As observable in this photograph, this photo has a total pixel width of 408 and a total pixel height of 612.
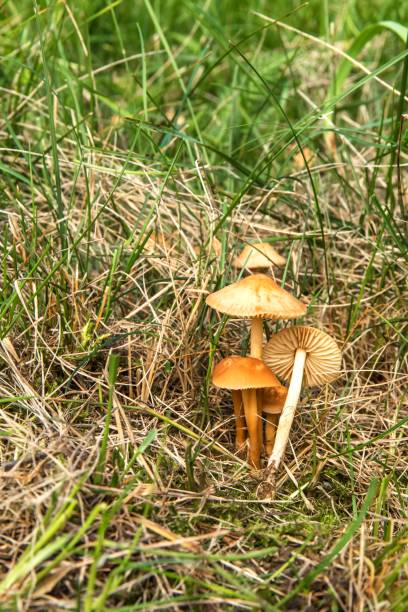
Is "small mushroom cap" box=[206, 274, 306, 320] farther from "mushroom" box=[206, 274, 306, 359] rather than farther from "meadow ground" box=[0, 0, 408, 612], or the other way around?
"meadow ground" box=[0, 0, 408, 612]

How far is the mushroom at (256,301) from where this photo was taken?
2.05m

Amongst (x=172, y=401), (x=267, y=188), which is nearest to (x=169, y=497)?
(x=172, y=401)

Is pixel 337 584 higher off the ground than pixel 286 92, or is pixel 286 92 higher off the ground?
pixel 286 92

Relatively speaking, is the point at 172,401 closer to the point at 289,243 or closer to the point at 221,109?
the point at 289,243

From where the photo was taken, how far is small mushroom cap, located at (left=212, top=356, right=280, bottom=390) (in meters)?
2.10

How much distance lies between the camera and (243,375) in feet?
6.91

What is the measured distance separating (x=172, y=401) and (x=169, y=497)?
0.42 m

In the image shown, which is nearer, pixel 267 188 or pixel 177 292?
pixel 177 292

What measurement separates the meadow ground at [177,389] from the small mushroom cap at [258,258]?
0.24 feet

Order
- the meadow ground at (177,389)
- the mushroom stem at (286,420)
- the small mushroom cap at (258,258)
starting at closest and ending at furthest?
the meadow ground at (177,389) < the mushroom stem at (286,420) < the small mushroom cap at (258,258)

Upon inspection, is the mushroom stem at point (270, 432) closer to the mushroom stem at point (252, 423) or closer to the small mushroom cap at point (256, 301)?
the mushroom stem at point (252, 423)

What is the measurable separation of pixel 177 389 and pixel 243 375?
419 millimetres

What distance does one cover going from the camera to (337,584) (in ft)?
5.73

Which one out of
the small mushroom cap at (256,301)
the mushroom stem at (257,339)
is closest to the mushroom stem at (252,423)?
the mushroom stem at (257,339)
